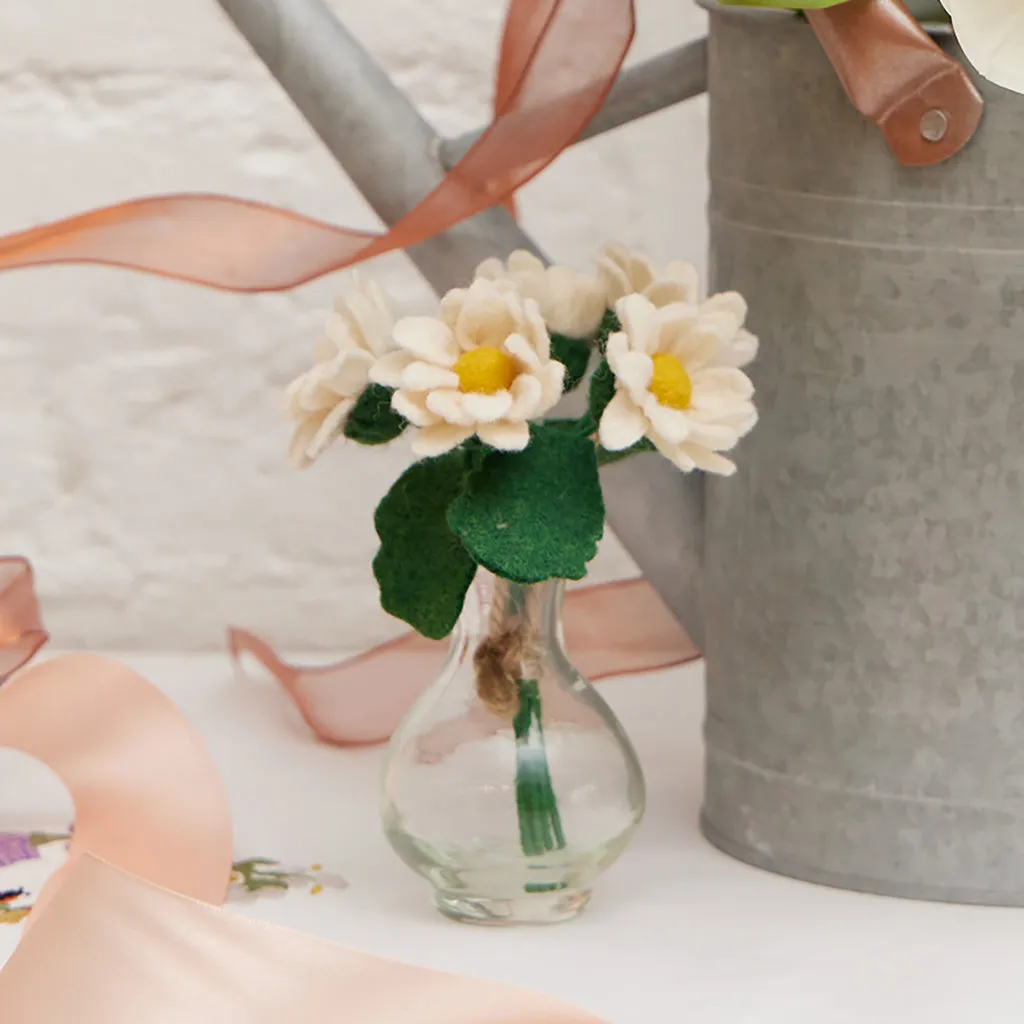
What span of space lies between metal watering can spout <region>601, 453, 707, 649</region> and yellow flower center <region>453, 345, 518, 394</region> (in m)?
0.11

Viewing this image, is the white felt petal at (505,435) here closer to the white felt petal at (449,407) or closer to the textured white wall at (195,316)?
the white felt petal at (449,407)

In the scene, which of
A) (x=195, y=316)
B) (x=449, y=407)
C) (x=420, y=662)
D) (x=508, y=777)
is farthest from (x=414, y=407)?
(x=195, y=316)

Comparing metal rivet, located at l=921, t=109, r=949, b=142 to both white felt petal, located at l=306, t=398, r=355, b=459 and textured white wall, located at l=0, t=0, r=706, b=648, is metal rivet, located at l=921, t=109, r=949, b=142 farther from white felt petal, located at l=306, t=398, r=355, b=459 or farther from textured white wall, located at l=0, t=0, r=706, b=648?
textured white wall, located at l=0, t=0, r=706, b=648

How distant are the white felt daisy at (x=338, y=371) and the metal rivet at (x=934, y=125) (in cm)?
14

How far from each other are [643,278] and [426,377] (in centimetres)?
8

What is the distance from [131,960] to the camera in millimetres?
405

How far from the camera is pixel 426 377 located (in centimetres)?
43

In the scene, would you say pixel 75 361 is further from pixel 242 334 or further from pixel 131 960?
pixel 131 960

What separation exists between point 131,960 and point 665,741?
0.88 ft

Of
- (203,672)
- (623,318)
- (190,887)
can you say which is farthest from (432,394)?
(203,672)

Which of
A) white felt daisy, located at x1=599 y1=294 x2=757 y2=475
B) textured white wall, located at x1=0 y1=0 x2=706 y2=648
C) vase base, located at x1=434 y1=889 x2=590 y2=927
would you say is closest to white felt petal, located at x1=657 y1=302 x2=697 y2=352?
white felt daisy, located at x1=599 y1=294 x2=757 y2=475

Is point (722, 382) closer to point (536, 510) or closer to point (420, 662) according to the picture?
point (536, 510)

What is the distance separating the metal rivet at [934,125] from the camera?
1.48 feet

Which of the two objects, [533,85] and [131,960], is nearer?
[131,960]
